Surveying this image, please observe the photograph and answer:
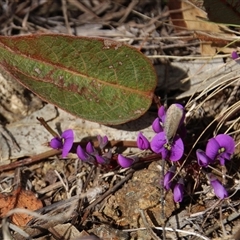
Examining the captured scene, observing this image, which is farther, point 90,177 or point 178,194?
point 90,177

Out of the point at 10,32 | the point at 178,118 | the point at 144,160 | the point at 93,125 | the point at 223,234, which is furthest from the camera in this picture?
the point at 10,32

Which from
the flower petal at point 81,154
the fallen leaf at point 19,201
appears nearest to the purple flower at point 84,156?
the flower petal at point 81,154

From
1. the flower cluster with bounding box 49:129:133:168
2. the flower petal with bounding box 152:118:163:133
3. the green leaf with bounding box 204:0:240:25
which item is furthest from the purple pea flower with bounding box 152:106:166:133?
the green leaf with bounding box 204:0:240:25

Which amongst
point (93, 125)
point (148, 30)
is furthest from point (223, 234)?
point (148, 30)

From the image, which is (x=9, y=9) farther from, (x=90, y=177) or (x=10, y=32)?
(x=90, y=177)

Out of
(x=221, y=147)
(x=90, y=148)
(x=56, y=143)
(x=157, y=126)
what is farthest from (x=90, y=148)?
(x=221, y=147)

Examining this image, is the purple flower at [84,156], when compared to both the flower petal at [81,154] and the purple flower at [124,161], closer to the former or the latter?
the flower petal at [81,154]

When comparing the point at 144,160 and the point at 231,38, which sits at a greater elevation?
the point at 231,38
